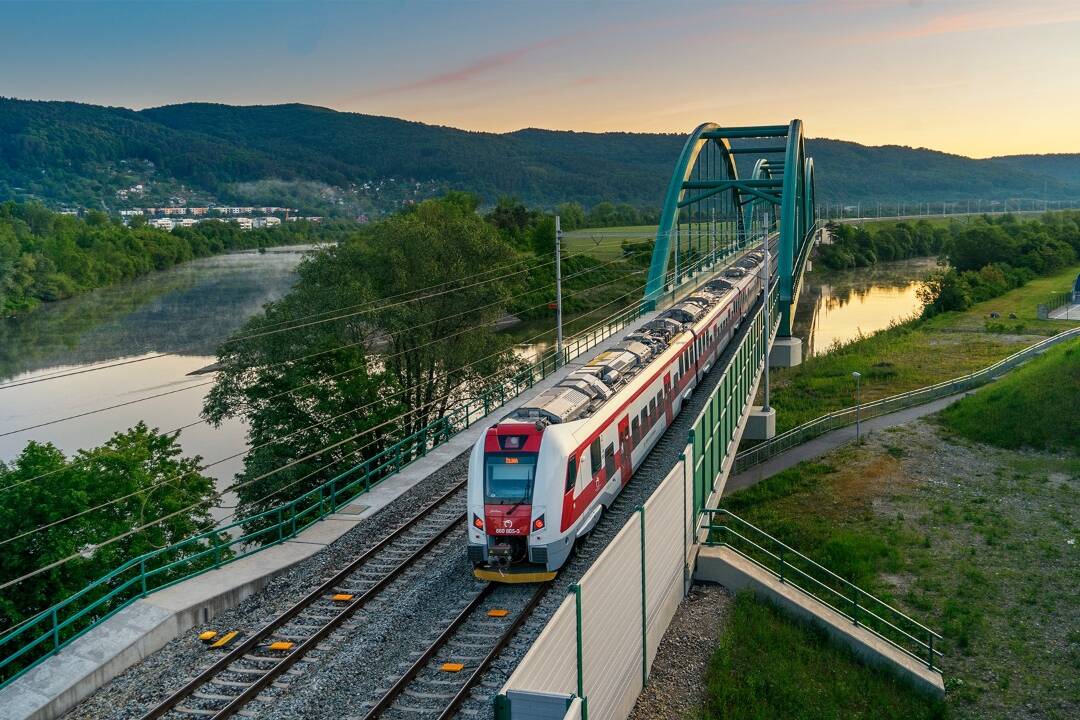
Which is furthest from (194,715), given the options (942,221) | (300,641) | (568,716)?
(942,221)

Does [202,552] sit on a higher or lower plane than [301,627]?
higher

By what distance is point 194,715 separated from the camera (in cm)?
1202

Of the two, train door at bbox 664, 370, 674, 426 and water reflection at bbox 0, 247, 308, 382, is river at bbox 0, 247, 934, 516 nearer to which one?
water reflection at bbox 0, 247, 308, 382

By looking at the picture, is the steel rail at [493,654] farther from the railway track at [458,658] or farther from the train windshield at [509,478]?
the train windshield at [509,478]

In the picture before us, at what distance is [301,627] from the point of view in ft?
47.9

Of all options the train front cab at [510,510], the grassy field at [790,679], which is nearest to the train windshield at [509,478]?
the train front cab at [510,510]

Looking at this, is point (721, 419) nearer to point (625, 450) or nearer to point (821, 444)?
point (625, 450)

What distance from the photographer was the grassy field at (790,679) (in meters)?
13.6

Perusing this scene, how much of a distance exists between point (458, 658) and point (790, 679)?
5403mm

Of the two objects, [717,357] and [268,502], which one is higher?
[717,357]

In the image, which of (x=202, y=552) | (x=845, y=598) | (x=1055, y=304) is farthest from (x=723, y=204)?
(x=202, y=552)

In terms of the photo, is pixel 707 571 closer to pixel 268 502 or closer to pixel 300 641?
pixel 300 641

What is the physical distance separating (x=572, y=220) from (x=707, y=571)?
124 meters

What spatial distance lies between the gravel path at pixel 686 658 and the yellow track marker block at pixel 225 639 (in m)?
6.27
